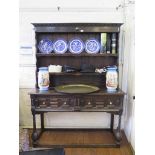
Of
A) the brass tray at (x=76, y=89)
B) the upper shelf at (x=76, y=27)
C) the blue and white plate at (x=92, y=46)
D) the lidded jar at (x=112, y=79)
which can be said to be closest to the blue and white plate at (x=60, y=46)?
the upper shelf at (x=76, y=27)

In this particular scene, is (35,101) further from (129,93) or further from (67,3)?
(67,3)

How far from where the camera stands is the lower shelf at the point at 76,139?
2.99m

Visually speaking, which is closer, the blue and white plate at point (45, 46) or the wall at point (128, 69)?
the wall at point (128, 69)

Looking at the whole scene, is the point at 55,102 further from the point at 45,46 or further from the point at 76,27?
the point at 76,27

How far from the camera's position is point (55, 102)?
2908 millimetres

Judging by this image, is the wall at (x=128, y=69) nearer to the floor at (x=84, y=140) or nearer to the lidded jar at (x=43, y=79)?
the floor at (x=84, y=140)

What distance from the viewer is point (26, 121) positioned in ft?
11.7

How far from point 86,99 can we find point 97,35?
104 centimetres

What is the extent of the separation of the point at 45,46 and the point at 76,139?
149 centimetres

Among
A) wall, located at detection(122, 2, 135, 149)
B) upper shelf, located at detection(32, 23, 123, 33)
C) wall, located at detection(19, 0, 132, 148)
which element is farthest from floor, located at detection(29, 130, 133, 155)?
upper shelf, located at detection(32, 23, 123, 33)

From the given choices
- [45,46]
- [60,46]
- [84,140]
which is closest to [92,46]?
[60,46]

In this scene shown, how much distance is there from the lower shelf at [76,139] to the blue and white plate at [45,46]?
4.34 feet

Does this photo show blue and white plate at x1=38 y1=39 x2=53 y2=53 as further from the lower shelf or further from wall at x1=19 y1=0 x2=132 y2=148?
the lower shelf

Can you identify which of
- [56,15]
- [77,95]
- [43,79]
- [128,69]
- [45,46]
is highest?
[56,15]
